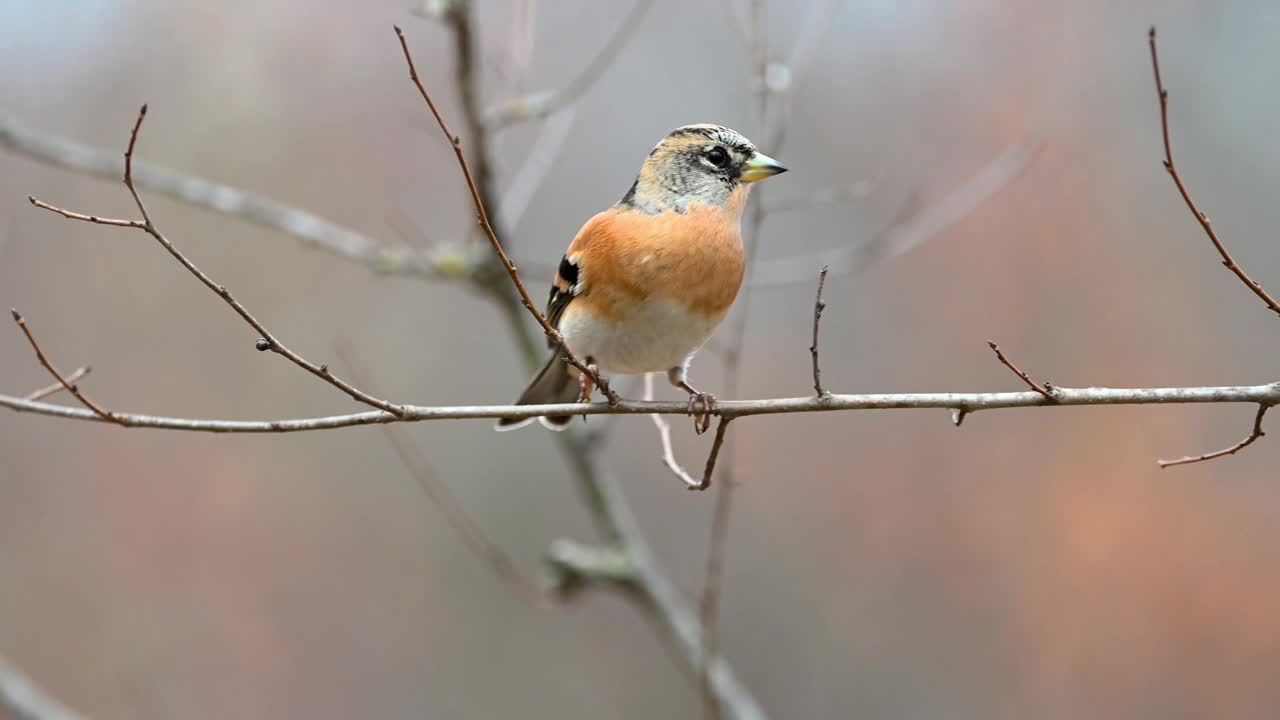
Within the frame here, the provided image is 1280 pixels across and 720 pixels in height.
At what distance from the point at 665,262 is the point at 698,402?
1.48 ft

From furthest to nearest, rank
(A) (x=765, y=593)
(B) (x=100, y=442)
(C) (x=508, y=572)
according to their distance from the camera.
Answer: (B) (x=100, y=442), (A) (x=765, y=593), (C) (x=508, y=572)

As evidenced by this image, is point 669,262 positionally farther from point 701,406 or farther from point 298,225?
point 298,225

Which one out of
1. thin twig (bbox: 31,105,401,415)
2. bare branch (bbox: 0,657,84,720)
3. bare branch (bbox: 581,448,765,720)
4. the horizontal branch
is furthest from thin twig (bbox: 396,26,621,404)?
bare branch (bbox: 0,657,84,720)

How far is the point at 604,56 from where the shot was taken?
4.52m

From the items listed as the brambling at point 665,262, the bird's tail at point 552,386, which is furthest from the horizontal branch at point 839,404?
the bird's tail at point 552,386

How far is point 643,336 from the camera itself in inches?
140

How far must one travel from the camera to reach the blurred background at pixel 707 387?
5840mm

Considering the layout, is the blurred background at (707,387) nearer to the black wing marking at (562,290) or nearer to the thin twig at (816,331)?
the black wing marking at (562,290)

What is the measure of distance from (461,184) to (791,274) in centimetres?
238

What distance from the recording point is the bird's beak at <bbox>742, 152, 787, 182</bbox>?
143 inches

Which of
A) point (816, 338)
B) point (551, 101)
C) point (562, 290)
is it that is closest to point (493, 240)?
point (816, 338)

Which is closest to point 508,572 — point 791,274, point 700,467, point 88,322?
point 700,467

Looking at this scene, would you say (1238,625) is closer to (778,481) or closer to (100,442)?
(778,481)

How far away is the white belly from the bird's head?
1.20 feet
